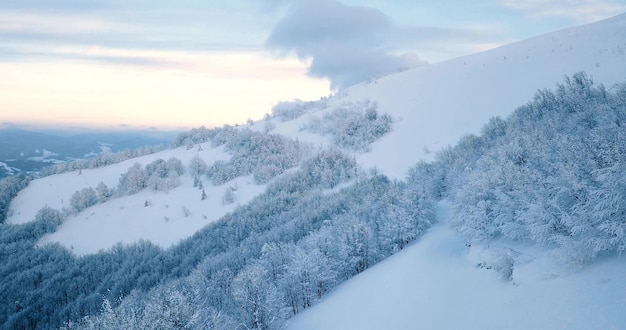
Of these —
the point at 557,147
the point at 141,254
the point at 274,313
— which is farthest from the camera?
the point at 141,254

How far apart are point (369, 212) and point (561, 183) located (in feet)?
73.3

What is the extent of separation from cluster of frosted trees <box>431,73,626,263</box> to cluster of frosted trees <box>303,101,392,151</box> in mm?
23270

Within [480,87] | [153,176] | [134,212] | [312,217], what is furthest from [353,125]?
[134,212]

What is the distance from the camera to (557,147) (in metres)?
20.8

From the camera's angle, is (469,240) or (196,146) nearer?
(469,240)

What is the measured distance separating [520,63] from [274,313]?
56.1 metres

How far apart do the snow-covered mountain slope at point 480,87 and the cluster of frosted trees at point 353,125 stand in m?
2.01

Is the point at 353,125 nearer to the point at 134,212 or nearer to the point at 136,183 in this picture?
the point at 134,212

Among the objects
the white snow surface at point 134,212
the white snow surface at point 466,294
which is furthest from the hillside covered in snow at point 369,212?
the white snow surface at point 134,212

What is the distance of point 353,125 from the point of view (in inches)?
2383

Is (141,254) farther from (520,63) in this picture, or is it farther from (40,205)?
(520,63)

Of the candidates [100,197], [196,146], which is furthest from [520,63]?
[100,197]

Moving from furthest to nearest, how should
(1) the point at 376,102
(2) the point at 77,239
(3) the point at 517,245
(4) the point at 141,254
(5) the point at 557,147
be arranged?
(1) the point at 376,102
(2) the point at 77,239
(4) the point at 141,254
(5) the point at 557,147
(3) the point at 517,245

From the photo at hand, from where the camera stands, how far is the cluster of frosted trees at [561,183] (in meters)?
13.0
